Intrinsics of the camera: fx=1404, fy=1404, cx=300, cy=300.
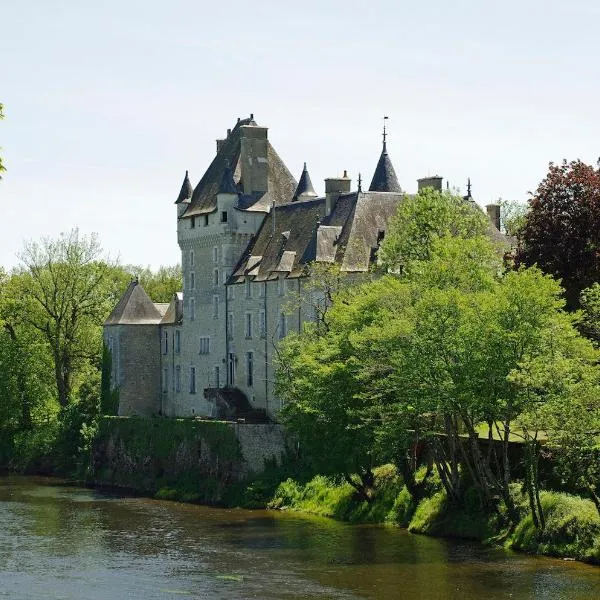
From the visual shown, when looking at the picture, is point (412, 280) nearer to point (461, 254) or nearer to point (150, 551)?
point (461, 254)

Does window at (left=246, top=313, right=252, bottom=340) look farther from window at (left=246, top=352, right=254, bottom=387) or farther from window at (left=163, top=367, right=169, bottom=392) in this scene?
window at (left=163, top=367, right=169, bottom=392)

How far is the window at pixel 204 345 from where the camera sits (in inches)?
3051

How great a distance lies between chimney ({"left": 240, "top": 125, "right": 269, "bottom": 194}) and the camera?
77250 millimetres

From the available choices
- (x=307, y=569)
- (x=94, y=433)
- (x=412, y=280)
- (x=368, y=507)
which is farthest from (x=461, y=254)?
(x=94, y=433)

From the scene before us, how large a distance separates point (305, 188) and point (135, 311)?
12807 millimetres

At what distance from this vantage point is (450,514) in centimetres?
5000

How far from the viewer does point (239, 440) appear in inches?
2511

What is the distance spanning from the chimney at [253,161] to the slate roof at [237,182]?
387 millimetres

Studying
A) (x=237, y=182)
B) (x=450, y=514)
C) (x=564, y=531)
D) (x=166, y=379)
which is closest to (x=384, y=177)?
(x=237, y=182)

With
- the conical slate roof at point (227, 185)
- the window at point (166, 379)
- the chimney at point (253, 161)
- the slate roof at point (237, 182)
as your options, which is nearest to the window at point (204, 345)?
the window at point (166, 379)

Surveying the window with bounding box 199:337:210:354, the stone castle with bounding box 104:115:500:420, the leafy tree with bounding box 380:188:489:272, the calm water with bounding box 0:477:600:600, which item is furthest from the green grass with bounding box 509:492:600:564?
the window with bounding box 199:337:210:354

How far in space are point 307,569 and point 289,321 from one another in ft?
88.2

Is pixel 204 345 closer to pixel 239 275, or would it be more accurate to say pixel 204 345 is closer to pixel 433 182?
pixel 239 275

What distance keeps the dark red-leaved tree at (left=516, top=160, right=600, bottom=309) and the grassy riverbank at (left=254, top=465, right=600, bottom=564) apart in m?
10.3
